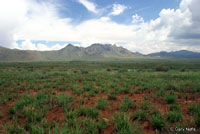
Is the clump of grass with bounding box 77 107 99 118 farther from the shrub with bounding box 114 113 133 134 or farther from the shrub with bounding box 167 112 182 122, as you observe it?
the shrub with bounding box 167 112 182 122

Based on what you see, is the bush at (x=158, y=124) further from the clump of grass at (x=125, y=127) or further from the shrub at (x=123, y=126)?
the shrub at (x=123, y=126)

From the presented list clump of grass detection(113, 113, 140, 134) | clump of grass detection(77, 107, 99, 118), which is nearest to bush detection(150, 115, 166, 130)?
clump of grass detection(113, 113, 140, 134)

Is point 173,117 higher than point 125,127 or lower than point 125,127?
higher

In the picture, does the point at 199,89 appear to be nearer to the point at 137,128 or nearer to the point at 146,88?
the point at 146,88

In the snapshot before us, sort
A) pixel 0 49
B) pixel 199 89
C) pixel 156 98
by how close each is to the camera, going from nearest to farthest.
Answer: pixel 156 98
pixel 199 89
pixel 0 49

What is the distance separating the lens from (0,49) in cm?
16650

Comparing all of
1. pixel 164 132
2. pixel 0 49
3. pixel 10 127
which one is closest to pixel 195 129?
pixel 164 132

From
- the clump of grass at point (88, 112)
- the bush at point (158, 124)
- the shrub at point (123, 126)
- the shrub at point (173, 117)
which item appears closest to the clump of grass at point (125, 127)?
the shrub at point (123, 126)

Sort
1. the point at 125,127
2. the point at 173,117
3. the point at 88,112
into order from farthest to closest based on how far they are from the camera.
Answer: the point at 88,112 < the point at 173,117 < the point at 125,127

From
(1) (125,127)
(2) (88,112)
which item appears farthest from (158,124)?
(2) (88,112)

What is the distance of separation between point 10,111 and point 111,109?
4.11 meters

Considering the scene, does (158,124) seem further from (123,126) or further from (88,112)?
(88,112)

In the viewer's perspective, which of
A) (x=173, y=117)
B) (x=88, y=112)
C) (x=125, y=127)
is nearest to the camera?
(x=125, y=127)

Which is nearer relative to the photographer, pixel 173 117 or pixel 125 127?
pixel 125 127
